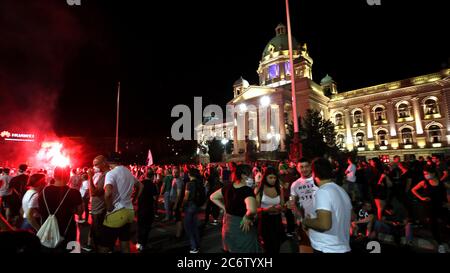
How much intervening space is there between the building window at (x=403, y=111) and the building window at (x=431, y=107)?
231cm

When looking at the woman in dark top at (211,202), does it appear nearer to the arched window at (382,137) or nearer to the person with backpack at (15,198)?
the person with backpack at (15,198)

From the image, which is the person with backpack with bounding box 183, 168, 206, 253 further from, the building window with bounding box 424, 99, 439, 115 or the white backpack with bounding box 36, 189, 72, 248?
the building window with bounding box 424, 99, 439, 115

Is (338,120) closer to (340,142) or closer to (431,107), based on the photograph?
(340,142)

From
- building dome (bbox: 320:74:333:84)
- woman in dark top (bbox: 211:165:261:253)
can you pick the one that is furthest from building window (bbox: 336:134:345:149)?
woman in dark top (bbox: 211:165:261:253)

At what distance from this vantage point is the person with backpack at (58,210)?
10.8 ft

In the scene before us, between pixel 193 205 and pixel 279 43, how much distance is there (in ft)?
196

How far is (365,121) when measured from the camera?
144ft

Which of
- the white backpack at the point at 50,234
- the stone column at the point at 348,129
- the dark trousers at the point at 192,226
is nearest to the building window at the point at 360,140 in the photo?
the stone column at the point at 348,129

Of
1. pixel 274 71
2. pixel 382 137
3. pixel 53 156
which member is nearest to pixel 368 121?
pixel 382 137

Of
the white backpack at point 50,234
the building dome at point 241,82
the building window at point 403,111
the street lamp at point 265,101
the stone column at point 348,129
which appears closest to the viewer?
the white backpack at point 50,234

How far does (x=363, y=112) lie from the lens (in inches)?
1746

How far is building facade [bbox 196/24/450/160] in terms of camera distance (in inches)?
1439
